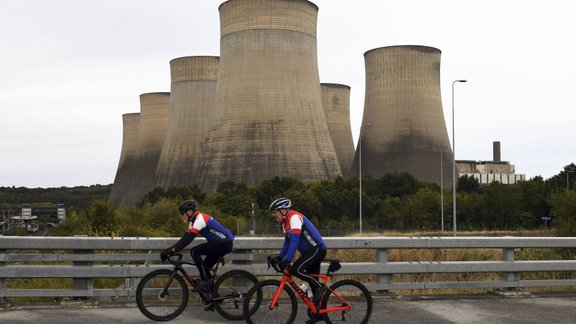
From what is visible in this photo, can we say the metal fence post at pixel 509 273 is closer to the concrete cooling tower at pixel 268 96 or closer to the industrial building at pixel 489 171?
the concrete cooling tower at pixel 268 96

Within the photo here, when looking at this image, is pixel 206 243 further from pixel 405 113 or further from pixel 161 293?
pixel 405 113

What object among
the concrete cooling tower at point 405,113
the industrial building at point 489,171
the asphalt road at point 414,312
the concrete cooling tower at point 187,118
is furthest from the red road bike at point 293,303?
the industrial building at point 489,171

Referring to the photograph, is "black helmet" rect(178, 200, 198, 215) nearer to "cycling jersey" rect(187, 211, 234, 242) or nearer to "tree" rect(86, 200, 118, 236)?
"cycling jersey" rect(187, 211, 234, 242)

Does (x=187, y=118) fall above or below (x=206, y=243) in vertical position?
above

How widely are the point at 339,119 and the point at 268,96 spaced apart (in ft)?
80.4

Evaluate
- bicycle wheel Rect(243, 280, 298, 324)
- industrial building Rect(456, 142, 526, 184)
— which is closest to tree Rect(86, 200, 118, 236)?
bicycle wheel Rect(243, 280, 298, 324)

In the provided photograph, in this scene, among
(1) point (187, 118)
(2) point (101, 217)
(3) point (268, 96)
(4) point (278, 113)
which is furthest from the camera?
(1) point (187, 118)

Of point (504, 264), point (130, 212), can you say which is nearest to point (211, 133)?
point (130, 212)

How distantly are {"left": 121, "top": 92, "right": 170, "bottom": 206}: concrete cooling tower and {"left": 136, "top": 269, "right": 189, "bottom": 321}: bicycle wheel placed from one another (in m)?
66.7

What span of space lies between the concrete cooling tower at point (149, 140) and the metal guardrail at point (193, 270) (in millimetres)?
65991

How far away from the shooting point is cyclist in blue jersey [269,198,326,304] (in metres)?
6.48

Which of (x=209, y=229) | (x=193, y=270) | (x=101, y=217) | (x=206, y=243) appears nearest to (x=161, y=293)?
(x=193, y=270)

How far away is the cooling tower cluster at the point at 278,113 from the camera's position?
4694cm

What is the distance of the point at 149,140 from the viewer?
242 feet
